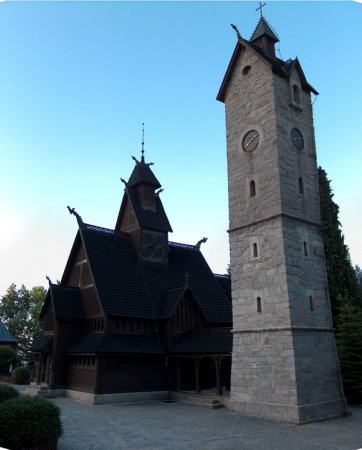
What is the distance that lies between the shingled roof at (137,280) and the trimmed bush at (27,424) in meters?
12.8

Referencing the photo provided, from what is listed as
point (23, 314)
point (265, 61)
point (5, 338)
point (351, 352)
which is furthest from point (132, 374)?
point (23, 314)

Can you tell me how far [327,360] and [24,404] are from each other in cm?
1286

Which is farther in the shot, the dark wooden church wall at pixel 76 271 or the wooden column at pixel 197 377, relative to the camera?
the dark wooden church wall at pixel 76 271

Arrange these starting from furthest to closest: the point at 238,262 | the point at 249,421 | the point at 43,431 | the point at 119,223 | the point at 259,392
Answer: the point at 119,223 < the point at 238,262 < the point at 259,392 < the point at 249,421 < the point at 43,431

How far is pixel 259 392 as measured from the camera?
17.5 meters

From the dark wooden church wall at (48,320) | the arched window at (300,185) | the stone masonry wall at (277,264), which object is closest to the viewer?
the stone masonry wall at (277,264)

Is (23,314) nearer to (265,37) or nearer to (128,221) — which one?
(128,221)

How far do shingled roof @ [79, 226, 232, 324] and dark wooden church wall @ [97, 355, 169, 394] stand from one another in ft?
8.09

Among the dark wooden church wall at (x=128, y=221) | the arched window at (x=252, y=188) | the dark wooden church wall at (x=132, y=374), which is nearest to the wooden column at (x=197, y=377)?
the dark wooden church wall at (x=132, y=374)

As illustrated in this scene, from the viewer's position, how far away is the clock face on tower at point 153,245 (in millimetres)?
28938

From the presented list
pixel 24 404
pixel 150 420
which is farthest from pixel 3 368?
pixel 24 404

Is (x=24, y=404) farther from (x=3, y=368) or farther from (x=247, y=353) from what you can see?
(x=3, y=368)

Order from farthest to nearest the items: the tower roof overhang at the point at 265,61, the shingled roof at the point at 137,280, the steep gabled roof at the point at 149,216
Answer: the steep gabled roof at the point at 149,216
the shingled roof at the point at 137,280
the tower roof overhang at the point at 265,61

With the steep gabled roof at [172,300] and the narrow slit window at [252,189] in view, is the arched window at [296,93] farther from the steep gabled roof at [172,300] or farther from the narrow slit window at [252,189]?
the steep gabled roof at [172,300]
